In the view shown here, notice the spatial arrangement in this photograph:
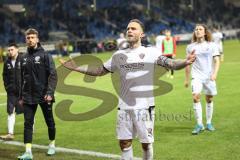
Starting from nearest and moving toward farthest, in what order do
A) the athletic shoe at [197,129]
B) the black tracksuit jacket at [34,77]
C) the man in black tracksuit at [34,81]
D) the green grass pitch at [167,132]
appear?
the man in black tracksuit at [34,81] → the black tracksuit jacket at [34,77] → the green grass pitch at [167,132] → the athletic shoe at [197,129]

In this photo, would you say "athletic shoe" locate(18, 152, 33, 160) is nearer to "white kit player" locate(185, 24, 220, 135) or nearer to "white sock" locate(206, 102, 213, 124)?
"white kit player" locate(185, 24, 220, 135)

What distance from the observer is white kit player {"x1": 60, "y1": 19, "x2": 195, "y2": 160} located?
6656mm

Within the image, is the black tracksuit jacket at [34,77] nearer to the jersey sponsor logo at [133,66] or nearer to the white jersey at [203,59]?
the jersey sponsor logo at [133,66]

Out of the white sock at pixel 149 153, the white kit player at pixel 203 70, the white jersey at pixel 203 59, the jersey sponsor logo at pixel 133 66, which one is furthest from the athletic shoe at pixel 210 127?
the jersey sponsor logo at pixel 133 66

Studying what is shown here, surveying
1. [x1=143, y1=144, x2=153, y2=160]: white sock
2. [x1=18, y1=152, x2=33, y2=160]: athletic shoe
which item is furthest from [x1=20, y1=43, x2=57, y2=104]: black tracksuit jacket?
[x1=143, y1=144, x2=153, y2=160]: white sock

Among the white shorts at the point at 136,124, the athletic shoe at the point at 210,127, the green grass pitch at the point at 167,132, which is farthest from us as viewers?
the athletic shoe at the point at 210,127

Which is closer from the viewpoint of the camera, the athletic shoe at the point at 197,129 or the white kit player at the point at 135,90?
the white kit player at the point at 135,90

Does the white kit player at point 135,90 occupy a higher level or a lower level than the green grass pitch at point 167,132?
higher

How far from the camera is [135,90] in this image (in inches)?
266

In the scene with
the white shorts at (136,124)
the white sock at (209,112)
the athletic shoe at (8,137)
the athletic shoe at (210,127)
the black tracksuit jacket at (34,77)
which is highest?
the black tracksuit jacket at (34,77)

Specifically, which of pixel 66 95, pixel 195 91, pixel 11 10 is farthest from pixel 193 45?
pixel 11 10

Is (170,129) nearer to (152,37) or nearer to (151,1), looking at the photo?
(152,37)

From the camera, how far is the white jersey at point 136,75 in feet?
22.0

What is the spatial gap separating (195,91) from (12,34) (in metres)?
36.9
